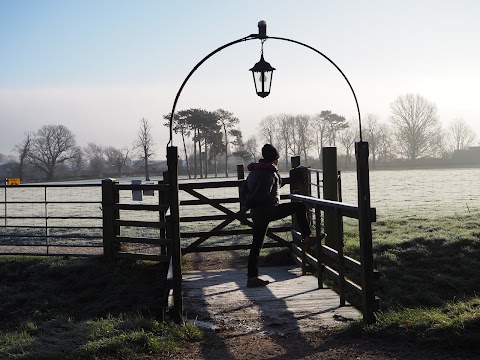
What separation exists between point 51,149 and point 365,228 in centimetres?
9861

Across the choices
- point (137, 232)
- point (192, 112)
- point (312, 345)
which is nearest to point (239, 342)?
point (312, 345)

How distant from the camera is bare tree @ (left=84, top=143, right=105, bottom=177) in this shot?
100062 mm

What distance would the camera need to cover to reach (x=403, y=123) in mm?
95938

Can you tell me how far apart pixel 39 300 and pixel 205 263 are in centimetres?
315

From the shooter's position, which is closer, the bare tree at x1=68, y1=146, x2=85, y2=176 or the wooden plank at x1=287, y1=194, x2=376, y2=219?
the wooden plank at x1=287, y1=194, x2=376, y2=219

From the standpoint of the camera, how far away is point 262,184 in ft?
25.0

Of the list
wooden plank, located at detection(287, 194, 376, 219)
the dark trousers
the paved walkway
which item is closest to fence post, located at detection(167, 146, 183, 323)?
the paved walkway

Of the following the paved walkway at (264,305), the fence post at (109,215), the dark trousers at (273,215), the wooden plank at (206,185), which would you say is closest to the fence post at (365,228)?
the paved walkway at (264,305)

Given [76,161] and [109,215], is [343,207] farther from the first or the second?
[76,161]

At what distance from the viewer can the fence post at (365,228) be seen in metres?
5.74

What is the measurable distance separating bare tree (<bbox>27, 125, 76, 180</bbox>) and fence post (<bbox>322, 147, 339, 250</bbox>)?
86.6 metres

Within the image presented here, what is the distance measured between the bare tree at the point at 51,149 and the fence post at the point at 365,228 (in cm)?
9113

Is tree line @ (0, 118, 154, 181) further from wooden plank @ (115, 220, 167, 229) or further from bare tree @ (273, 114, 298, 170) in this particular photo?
wooden plank @ (115, 220, 167, 229)

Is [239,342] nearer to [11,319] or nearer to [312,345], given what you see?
[312,345]
